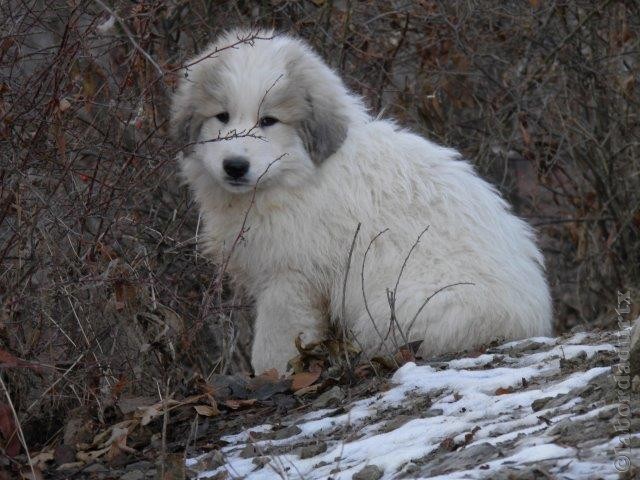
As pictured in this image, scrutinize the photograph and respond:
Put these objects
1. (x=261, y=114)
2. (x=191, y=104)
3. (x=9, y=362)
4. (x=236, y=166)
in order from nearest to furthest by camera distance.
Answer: (x=9, y=362), (x=236, y=166), (x=261, y=114), (x=191, y=104)

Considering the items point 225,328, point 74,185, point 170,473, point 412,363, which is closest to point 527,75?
point 225,328

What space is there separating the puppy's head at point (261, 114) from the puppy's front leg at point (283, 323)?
563 millimetres

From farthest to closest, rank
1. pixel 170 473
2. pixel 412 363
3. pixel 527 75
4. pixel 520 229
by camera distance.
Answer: pixel 527 75 < pixel 520 229 < pixel 412 363 < pixel 170 473

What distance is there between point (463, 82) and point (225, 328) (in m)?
3.39

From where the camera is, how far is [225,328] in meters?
6.15

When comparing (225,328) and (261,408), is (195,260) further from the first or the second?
(261,408)

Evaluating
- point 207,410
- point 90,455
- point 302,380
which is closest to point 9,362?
point 90,455

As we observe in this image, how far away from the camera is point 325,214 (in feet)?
18.4

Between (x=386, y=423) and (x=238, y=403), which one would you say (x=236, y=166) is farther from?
(x=386, y=423)

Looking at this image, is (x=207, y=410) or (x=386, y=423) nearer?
(x=386, y=423)

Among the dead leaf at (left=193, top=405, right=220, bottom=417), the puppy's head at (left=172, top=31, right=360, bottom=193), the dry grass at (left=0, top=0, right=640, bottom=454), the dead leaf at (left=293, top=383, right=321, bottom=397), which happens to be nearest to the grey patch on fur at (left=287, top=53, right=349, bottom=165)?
the puppy's head at (left=172, top=31, right=360, bottom=193)

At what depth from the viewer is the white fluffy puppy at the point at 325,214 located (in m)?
5.43

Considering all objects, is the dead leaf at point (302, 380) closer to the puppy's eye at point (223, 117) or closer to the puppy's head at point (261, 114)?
the puppy's head at point (261, 114)

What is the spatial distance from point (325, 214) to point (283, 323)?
0.61 metres
